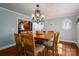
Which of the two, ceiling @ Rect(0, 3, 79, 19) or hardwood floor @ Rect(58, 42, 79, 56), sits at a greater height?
ceiling @ Rect(0, 3, 79, 19)

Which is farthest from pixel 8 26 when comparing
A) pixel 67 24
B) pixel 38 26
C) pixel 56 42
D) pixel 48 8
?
pixel 67 24

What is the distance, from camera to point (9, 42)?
1.67 meters

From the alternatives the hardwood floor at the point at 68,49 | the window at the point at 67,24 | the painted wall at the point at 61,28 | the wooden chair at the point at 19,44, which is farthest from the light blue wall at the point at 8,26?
the hardwood floor at the point at 68,49

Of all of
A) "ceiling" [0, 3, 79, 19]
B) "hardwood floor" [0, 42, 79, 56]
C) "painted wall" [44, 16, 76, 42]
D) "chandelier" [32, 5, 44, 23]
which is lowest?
"hardwood floor" [0, 42, 79, 56]

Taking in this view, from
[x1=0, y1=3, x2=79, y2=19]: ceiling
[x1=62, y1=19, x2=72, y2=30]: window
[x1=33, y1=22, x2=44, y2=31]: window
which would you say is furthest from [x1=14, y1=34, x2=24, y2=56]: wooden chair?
[x1=62, y1=19, x2=72, y2=30]: window

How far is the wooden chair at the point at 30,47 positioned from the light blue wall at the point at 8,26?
0.20m

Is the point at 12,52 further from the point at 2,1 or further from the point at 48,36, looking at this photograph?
the point at 2,1

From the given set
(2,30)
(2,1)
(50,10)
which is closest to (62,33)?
(50,10)

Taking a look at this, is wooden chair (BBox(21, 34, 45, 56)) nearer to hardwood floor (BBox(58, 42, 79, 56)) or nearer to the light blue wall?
the light blue wall

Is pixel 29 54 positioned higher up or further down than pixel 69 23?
further down

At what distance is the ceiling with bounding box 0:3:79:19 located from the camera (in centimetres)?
167

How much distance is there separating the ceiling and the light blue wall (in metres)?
0.11

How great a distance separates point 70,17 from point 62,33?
307 mm

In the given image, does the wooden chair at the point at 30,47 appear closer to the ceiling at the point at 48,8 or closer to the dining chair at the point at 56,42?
the dining chair at the point at 56,42
